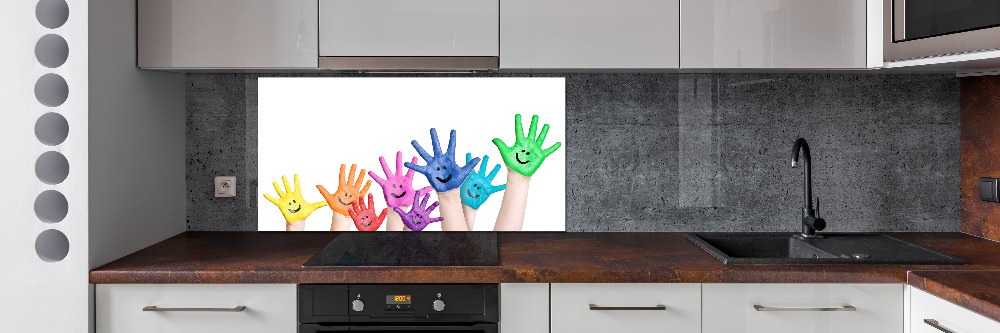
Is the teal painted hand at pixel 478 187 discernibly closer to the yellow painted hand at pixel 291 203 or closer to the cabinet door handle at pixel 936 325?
the yellow painted hand at pixel 291 203

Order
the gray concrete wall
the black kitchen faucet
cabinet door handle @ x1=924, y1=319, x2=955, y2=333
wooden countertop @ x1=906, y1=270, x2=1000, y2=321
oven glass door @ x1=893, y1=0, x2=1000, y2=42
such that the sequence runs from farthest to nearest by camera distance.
A: the gray concrete wall, the black kitchen faucet, oven glass door @ x1=893, y1=0, x2=1000, y2=42, cabinet door handle @ x1=924, y1=319, x2=955, y2=333, wooden countertop @ x1=906, y1=270, x2=1000, y2=321

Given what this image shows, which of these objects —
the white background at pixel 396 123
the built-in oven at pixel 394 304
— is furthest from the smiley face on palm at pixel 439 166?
the built-in oven at pixel 394 304

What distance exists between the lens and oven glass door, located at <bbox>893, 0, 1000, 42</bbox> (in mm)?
1755

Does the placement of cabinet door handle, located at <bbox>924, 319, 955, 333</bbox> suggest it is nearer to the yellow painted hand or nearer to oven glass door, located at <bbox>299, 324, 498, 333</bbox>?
oven glass door, located at <bbox>299, 324, 498, 333</bbox>

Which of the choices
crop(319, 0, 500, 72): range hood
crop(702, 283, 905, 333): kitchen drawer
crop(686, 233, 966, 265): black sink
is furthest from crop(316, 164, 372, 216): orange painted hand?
crop(702, 283, 905, 333): kitchen drawer

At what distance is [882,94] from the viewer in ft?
7.95

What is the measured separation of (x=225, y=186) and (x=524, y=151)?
105 cm

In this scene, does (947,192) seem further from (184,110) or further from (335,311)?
(184,110)

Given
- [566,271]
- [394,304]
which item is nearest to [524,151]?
[566,271]
